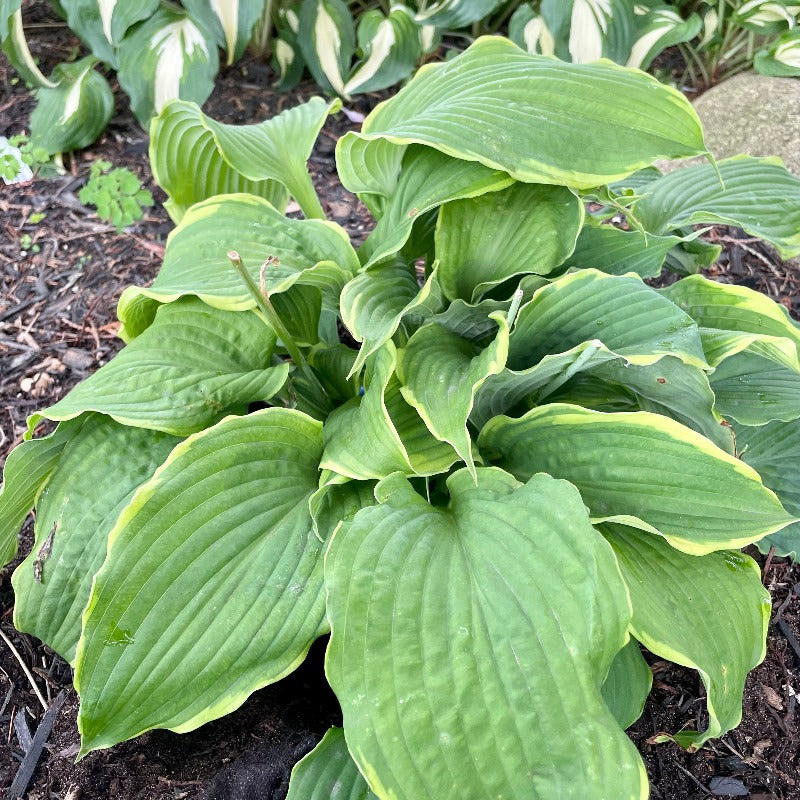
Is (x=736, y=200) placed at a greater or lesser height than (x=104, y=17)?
lesser

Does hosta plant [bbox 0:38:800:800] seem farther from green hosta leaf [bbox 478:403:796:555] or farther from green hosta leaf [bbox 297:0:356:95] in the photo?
green hosta leaf [bbox 297:0:356:95]

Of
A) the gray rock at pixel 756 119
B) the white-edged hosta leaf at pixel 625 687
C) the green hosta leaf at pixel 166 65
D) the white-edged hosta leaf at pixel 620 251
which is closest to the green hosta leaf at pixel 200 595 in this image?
the white-edged hosta leaf at pixel 625 687

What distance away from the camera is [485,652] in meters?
0.98

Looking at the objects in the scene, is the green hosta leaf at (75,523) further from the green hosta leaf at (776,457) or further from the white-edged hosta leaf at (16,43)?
the white-edged hosta leaf at (16,43)

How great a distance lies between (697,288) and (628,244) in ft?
0.58

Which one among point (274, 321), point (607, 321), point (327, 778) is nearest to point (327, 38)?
point (274, 321)

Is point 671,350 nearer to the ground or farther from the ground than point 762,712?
farther from the ground

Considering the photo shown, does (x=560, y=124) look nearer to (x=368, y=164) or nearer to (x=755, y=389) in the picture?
(x=368, y=164)

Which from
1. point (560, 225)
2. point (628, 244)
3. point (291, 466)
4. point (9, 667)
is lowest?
point (9, 667)

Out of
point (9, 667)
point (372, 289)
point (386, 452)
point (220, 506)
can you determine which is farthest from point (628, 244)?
point (9, 667)

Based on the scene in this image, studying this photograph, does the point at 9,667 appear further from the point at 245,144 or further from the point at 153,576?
the point at 245,144

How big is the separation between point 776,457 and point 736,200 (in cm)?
62

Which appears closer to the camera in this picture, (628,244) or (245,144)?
(628,244)

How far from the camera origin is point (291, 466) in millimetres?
1334
